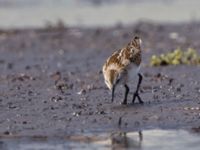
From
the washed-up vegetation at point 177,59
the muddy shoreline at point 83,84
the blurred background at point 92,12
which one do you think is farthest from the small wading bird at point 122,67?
the blurred background at point 92,12

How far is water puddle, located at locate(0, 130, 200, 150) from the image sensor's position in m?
9.93

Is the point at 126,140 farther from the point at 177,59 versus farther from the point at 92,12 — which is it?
the point at 92,12

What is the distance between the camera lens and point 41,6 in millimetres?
28906

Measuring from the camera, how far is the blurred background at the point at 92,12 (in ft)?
81.5

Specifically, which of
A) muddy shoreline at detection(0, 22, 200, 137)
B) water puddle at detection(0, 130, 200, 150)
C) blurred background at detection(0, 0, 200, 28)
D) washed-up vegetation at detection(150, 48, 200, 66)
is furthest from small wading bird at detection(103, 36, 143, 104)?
blurred background at detection(0, 0, 200, 28)

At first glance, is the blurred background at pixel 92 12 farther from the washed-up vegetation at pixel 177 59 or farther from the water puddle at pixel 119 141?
the water puddle at pixel 119 141

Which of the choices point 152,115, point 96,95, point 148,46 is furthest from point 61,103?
point 148,46

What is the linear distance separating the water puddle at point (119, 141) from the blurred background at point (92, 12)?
12.4 meters

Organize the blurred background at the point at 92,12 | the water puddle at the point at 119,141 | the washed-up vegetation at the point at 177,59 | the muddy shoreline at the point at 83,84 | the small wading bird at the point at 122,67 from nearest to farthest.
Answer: the water puddle at the point at 119,141, the muddy shoreline at the point at 83,84, the small wading bird at the point at 122,67, the washed-up vegetation at the point at 177,59, the blurred background at the point at 92,12

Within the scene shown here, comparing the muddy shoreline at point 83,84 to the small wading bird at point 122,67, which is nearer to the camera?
→ the muddy shoreline at point 83,84

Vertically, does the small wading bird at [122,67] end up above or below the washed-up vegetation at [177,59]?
below

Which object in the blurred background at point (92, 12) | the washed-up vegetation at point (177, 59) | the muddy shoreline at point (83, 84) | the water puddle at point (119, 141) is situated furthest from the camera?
the blurred background at point (92, 12)

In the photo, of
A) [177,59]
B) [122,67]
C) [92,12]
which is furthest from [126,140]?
[92,12]

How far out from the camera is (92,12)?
2702cm
